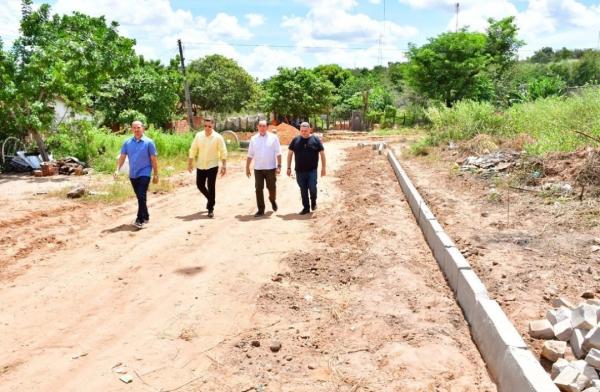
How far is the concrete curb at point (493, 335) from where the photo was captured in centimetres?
309

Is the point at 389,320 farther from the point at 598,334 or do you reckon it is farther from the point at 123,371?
the point at 123,371

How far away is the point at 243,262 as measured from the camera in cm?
627

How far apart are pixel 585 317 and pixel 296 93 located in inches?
1197

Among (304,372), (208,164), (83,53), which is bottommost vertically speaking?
(304,372)

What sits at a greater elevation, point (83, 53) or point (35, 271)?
point (83, 53)

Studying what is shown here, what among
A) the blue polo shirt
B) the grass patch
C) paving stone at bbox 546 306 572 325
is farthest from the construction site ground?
the grass patch

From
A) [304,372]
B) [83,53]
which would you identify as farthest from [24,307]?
[83,53]

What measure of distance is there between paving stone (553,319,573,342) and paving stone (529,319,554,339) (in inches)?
2.4

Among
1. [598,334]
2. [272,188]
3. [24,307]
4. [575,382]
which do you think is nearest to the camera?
[575,382]

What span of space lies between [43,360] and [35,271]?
2.56 m

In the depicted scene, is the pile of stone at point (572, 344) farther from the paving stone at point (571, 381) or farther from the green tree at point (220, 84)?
the green tree at point (220, 84)

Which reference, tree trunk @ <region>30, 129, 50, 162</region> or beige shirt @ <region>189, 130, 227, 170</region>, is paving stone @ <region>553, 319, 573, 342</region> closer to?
beige shirt @ <region>189, 130, 227, 170</region>

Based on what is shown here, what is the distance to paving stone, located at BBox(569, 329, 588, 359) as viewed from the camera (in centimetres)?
360

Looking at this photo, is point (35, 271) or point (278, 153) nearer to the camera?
point (35, 271)
